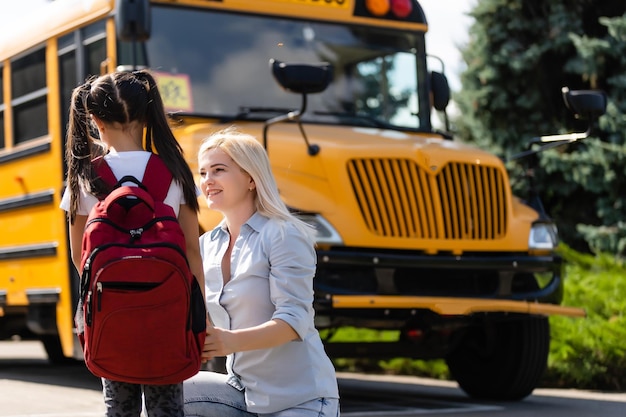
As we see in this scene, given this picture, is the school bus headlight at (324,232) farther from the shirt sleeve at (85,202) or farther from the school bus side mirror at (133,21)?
the shirt sleeve at (85,202)

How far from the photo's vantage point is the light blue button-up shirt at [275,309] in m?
3.12

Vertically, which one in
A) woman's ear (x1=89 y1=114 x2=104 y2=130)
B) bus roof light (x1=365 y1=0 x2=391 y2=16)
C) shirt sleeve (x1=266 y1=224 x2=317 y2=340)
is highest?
bus roof light (x1=365 y1=0 x2=391 y2=16)

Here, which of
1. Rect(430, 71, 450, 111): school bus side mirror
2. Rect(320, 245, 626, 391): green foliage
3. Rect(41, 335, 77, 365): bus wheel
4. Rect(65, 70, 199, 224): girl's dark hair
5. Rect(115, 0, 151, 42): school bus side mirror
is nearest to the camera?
Rect(65, 70, 199, 224): girl's dark hair

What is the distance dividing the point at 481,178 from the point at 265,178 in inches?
149

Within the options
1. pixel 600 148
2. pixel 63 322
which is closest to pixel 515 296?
pixel 63 322

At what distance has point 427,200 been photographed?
21.8ft

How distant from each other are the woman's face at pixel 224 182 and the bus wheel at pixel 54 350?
287 inches

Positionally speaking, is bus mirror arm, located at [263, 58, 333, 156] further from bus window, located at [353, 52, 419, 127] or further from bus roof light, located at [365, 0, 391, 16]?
bus roof light, located at [365, 0, 391, 16]

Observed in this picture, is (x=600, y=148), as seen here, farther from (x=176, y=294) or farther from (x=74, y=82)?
(x=176, y=294)

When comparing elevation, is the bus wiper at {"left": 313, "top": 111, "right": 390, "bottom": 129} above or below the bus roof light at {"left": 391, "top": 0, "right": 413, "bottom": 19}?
below

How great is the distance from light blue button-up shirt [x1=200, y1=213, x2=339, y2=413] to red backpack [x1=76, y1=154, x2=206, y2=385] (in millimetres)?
331

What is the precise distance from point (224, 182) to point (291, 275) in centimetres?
Answer: 30

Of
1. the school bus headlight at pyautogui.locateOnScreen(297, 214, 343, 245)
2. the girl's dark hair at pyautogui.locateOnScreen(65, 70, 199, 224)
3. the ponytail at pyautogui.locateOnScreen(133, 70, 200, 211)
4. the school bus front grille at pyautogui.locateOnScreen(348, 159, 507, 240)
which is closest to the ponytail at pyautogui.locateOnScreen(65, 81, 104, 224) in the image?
the girl's dark hair at pyautogui.locateOnScreen(65, 70, 199, 224)

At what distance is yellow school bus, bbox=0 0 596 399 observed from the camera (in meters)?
6.36
